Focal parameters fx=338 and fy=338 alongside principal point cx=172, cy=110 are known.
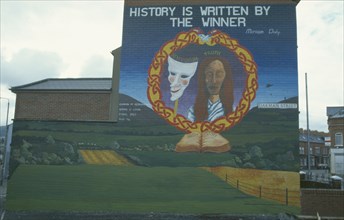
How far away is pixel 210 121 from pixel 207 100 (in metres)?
0.84

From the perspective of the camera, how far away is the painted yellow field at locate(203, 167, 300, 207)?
12.8 metres

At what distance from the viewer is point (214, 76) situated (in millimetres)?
13492

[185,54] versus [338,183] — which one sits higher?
[185,54]

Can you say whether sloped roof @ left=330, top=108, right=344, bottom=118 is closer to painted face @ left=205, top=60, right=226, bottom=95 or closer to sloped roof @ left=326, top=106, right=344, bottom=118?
sloped roof @ left=326, top=106, right=344, bottom=118

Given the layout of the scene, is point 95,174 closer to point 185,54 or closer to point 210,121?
point 210,121

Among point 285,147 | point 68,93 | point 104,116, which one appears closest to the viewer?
point 285,147

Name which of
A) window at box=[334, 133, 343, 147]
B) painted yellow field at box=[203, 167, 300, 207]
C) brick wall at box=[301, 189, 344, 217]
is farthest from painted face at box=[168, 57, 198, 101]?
window at box=[334, 133, 343, 147]

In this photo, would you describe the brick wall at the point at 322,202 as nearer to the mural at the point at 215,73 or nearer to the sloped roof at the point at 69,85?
the mural at the point at 215,73

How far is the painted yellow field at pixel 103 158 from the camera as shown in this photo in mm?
13492

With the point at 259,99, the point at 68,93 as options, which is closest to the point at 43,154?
A: the point at 68,93

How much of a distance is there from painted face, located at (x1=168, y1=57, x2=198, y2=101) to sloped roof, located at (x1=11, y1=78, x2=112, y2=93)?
6759 mm

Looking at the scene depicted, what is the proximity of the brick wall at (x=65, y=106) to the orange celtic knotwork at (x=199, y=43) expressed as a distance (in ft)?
16.4

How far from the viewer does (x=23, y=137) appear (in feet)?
46.1

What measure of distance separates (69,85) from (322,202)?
598 inches
